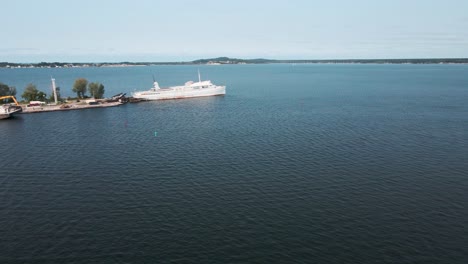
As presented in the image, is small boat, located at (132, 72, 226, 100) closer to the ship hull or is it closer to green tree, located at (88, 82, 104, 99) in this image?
the ship hull

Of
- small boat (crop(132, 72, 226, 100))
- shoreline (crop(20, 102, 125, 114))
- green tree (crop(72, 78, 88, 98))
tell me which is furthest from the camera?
small boat (crop(132, 72, 226, 100))

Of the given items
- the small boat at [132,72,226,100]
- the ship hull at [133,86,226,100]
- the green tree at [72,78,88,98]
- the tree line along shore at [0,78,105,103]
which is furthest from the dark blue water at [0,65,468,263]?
the small boat at [132,72,226,100]

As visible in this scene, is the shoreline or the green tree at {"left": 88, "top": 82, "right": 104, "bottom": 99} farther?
the green tree at {"left": 88, "top": 82, "right": 104, "bottom": 99}

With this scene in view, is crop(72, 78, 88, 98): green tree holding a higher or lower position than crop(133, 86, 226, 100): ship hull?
higher

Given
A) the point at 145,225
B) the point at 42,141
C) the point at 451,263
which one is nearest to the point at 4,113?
the point at 42,141

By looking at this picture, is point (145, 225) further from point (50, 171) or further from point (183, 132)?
point (183, 132)

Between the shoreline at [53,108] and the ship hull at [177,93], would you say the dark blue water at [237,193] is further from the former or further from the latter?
the ship hull at [177,93]

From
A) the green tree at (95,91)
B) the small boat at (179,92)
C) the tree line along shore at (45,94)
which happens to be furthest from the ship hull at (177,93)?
the tree line along shore at (45,94)
